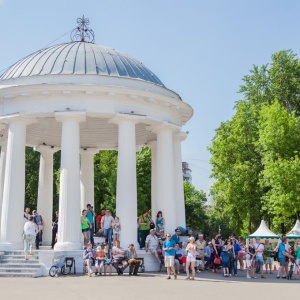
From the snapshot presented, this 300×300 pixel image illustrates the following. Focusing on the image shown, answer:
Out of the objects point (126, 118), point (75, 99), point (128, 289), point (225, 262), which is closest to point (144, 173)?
point (126, 118)

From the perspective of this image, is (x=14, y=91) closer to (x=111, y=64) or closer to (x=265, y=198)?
(x=111, y=64)

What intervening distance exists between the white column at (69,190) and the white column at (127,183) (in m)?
2.11

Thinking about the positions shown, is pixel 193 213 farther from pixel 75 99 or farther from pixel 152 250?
pixel 75 99

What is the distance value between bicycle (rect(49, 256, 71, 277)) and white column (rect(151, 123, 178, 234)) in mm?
6289

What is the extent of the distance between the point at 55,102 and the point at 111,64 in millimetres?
4251

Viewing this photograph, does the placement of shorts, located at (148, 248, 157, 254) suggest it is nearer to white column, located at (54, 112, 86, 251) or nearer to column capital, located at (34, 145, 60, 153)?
white column, located at (54, 112, 86, 251)

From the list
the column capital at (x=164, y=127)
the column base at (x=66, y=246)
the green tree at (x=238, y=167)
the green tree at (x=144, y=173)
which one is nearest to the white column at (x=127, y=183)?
the column capital at (x=164, y=127)

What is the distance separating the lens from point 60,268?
69.5 feet

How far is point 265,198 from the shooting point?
4172 cm

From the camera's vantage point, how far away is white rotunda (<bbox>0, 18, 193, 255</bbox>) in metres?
23.5

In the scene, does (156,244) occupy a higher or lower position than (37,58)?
lower

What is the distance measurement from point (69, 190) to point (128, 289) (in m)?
8.54

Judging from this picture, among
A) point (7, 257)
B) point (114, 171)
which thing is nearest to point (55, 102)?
point (7, 257)

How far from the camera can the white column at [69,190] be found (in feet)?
74.5
